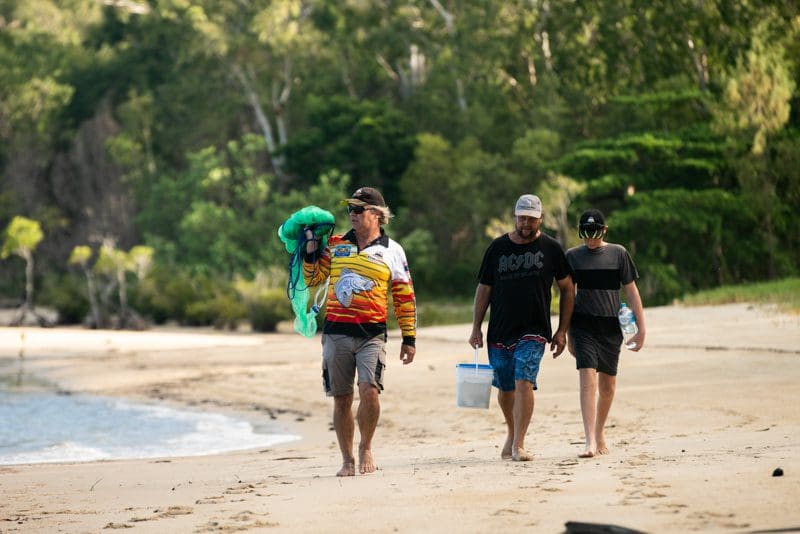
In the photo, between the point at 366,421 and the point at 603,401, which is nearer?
the point at 366,421

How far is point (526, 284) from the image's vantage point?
8891 millimetres

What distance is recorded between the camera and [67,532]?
697cm

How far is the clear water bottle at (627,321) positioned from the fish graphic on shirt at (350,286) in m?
1.73

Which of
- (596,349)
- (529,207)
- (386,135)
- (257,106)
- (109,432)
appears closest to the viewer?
(529,207)

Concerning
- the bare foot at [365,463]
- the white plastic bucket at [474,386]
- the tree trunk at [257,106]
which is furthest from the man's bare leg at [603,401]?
the tree trunk at [257,106]

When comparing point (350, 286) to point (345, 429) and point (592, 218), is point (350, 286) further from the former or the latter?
point (592, 218)

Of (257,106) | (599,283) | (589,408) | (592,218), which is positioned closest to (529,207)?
(592,218)

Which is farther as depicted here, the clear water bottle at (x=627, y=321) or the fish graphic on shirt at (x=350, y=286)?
the clear water bottle at (x=627, y=321)

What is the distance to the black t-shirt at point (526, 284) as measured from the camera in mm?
8875

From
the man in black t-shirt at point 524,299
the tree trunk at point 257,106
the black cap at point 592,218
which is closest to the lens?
the man in black t-shirt at point 524,299

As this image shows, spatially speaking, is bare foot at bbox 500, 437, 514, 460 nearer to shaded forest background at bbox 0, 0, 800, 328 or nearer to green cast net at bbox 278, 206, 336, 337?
green cast net at bbox 278, 206, 336, 337

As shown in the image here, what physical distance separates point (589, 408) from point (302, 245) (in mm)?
2095

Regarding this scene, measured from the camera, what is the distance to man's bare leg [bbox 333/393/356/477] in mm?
8570

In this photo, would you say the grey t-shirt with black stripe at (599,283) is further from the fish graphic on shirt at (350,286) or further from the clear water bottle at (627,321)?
the fish graphic on shirt at (350,286)
